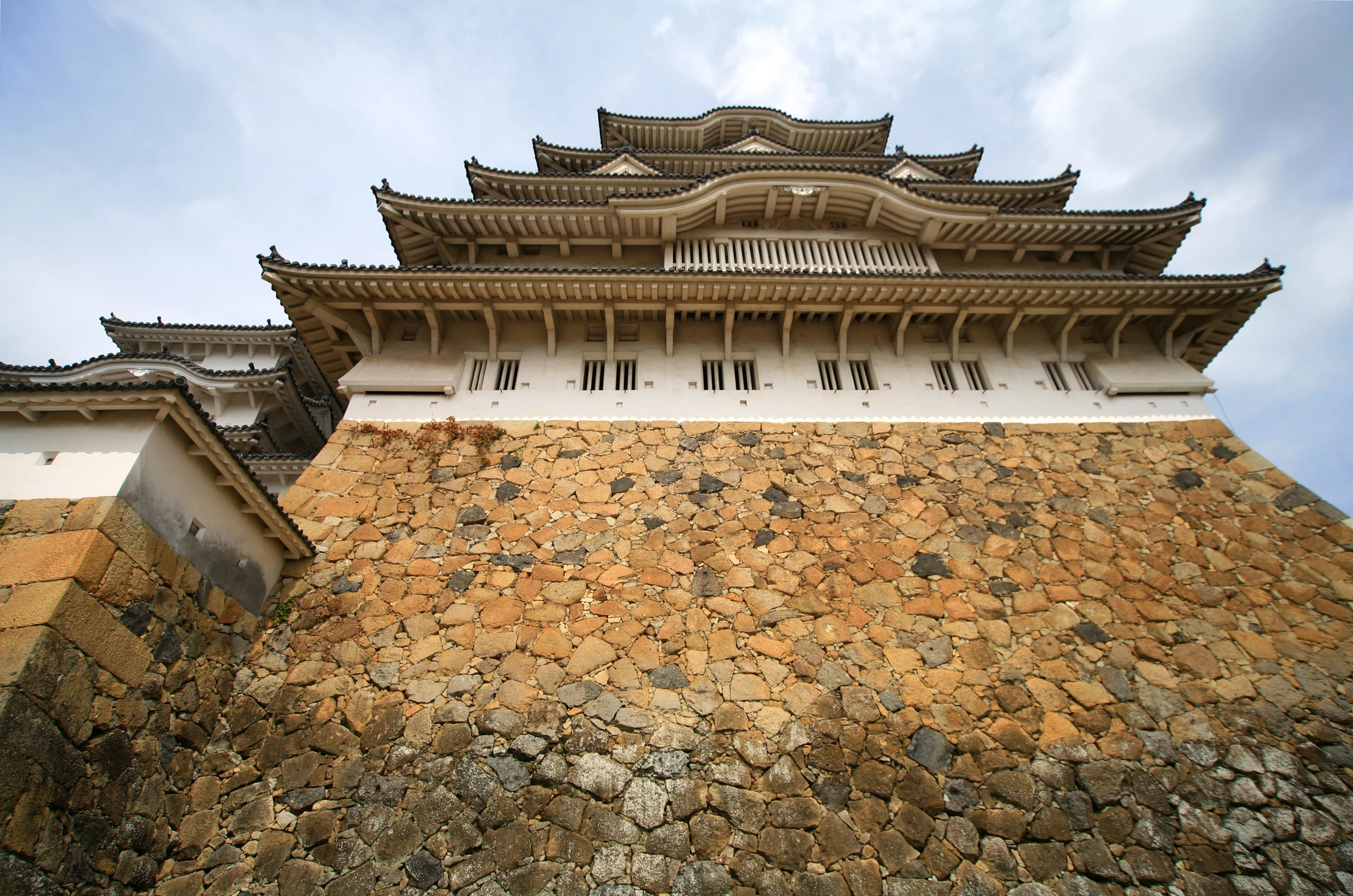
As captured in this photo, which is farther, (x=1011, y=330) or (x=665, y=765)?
(x=1011, y=330)

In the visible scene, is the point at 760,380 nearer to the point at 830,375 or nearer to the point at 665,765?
the point at 830,375

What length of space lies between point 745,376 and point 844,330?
1765mm

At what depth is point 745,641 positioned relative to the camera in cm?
704

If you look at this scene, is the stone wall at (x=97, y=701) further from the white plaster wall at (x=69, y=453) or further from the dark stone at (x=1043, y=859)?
the dark stone at (x=1043, y=859)

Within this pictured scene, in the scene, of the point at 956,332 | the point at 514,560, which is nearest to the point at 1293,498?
the point at 956,332

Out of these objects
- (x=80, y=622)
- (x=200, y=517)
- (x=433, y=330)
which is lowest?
(x=80, y=622)

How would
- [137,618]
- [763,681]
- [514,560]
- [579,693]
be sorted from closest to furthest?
[137,618], [579,693], [763,681], [514,560]

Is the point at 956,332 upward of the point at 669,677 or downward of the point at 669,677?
upward

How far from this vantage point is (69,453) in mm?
5527

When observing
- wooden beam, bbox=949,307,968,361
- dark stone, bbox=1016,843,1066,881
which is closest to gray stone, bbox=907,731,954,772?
dark stone, bbox=1016,843,1066,881

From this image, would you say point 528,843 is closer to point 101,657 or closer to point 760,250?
point 101,657

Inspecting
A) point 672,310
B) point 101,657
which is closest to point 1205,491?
point 672,310

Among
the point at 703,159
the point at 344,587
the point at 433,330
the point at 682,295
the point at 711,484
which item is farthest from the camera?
the point at 703,159

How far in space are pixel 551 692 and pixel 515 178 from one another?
35.6 ft
